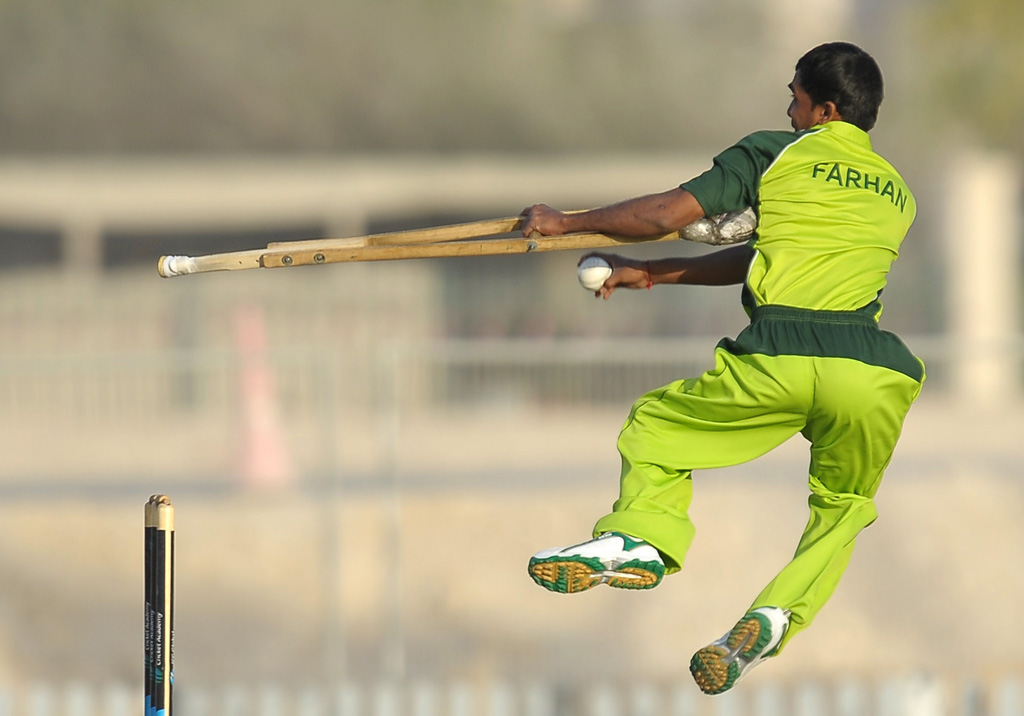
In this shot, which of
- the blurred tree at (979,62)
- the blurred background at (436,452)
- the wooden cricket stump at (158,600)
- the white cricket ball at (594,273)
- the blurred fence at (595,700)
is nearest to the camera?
the wooden cricket stump at (158,600)

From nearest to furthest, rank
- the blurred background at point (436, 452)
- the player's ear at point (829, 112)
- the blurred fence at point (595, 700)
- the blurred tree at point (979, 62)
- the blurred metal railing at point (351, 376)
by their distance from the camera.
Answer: the player's ear at point (829, 112)
the blurred fence at point (595, 700)
the blurred background at point (436, 452)
the blurred metal railing at point (351, 376)
the blurred tree at point (979, 62)

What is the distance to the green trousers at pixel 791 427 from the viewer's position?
4.41 meters

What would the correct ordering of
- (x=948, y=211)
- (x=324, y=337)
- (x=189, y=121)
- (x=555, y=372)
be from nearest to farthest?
(x=555, y=372) < (x=324, y=337) < (x=948, y=211) < (x=189, y=121)

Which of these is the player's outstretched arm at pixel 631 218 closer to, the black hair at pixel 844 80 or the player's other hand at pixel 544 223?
the player's other hand at pixel 544 223

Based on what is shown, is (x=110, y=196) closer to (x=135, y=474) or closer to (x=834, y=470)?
(x=135, y=474)

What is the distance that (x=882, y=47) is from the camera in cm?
3719

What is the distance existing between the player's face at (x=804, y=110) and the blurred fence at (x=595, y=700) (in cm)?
368

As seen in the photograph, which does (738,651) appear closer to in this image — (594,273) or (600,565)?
(600,565)

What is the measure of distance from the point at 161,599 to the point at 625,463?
134 centimetres

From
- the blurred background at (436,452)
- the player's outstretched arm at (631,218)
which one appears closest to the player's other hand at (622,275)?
the player's outstretched arm at (631,218)

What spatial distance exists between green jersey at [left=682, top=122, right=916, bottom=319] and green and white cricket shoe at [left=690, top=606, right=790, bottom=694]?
859 mm

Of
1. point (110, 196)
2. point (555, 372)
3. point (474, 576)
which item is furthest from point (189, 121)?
point (474, 576)

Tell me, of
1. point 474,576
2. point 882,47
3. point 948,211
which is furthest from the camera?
point 882,47

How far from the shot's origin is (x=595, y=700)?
24.4 ft
